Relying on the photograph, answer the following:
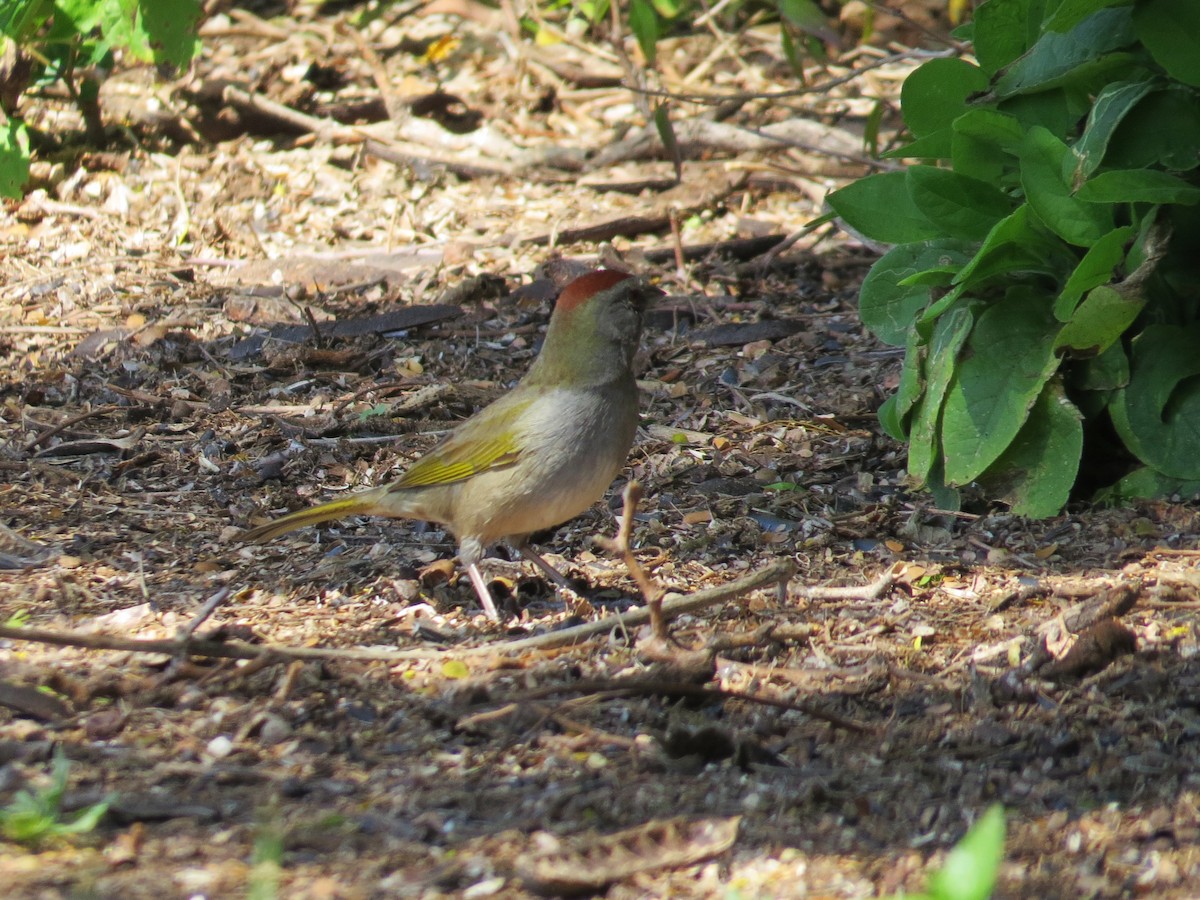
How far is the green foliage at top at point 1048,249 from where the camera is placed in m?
4.84

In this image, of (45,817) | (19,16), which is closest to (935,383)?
(45,817)

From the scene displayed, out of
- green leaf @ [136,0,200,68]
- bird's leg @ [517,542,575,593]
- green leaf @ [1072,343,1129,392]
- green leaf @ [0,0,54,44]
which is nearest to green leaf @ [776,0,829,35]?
green leaf @ [136,0,200,68]

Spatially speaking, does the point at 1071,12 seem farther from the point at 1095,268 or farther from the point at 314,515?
the point at 314,515

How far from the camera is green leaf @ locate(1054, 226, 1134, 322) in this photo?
481cm

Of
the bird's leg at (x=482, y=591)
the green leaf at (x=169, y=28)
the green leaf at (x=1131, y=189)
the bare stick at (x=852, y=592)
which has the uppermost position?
the green leaf at (x=169, y=28)

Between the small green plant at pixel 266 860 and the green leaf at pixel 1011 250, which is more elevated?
the green leaf at pixel 1011 250

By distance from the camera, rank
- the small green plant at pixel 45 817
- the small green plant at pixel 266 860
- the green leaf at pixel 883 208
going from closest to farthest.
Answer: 1. the small green plant at pixel 266 860
2. the small green plant at pixel 45 817
3. the green leaf at pixel 883 208

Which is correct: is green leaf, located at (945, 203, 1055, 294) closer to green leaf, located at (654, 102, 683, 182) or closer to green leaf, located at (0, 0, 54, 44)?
green leaf, located at (654, 102, 683, 182)

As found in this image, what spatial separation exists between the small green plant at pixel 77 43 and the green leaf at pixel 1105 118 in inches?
194

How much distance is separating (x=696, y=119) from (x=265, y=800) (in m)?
7.01

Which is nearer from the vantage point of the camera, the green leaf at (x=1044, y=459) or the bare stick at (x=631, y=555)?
the bare stick at (x=631, y=555)

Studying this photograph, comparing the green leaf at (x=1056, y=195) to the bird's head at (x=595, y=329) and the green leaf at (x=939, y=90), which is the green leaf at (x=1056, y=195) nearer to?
the green leaf at (x=939, y=90)

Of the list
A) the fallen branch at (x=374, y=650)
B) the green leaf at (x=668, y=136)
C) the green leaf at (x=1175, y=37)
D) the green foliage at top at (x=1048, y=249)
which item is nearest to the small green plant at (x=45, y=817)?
the fallen branch at (x=374, y=650)

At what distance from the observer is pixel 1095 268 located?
15.9 ft
